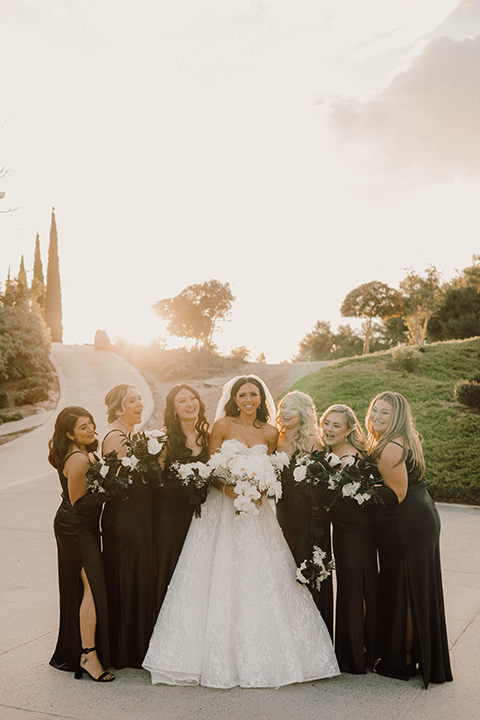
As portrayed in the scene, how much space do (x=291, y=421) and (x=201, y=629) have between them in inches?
68.2

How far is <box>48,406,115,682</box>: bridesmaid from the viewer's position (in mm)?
4418

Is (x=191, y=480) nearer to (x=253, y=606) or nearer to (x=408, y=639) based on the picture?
(x=253, y=606)

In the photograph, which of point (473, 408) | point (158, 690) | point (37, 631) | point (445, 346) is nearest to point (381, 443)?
point (158, 690)

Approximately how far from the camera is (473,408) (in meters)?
16.2

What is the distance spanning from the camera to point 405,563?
435cm

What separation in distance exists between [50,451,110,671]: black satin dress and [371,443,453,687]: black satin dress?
202cm

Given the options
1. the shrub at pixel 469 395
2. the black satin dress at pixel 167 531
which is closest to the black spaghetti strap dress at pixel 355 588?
the black satin dress at pixel 167 531

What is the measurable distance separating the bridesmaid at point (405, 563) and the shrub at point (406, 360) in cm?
1946

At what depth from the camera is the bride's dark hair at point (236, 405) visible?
16.3ft

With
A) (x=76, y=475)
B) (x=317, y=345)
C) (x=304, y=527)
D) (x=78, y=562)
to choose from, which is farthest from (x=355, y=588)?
(x=317, y=345)

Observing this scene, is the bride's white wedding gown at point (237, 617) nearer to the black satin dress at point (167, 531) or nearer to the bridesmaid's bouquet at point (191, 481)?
the black satin dress at point (167, 531)

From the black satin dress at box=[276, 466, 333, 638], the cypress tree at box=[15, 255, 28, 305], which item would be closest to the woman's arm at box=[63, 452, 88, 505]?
the black satin dress at box=[276, 466, 333, 638]

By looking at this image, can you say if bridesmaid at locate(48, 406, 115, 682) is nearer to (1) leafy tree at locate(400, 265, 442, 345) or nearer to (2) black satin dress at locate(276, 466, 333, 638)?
(2) black satin dress at locate(276, 466, 333, 638)

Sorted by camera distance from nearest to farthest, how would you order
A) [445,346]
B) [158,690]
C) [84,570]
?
1. [158,690]
2. [84,570]
3. [445,346]
